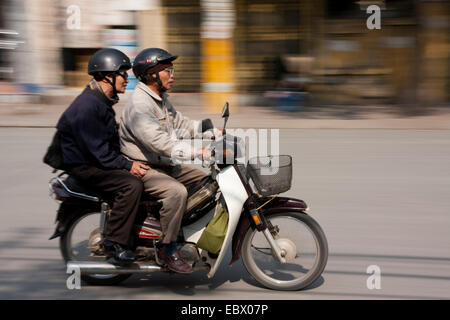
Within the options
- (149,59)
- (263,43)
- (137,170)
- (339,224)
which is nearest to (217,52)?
(263,43)

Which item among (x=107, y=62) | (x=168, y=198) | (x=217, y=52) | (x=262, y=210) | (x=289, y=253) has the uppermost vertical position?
(x=217, y=52)

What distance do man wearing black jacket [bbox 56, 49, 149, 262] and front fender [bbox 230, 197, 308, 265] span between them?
726mm

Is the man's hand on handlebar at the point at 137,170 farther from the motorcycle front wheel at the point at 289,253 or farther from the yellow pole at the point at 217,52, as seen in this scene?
the yellow pole at the point at 217,52

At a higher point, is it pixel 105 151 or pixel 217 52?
pixel 217 52

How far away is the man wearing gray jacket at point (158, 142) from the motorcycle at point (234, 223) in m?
0.10

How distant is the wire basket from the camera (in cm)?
395

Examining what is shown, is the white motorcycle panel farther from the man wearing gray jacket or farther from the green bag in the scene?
the man wearing gray jacket

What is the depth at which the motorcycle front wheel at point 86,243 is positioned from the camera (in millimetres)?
4266

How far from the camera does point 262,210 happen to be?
4078 millimetres

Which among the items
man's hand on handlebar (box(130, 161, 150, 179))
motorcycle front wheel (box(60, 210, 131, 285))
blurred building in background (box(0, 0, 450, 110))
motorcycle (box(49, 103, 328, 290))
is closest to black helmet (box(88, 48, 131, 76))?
man's hand on handlebar (box(130, 161, 150, 179))

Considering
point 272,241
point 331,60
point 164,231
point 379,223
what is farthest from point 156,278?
point 331,60

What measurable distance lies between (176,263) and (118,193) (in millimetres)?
630

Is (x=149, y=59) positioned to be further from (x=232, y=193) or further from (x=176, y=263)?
(x=176, y=263)

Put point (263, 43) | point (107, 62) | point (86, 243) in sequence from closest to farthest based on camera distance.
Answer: point (107, 62), point (86, 243), point (263, 43)
